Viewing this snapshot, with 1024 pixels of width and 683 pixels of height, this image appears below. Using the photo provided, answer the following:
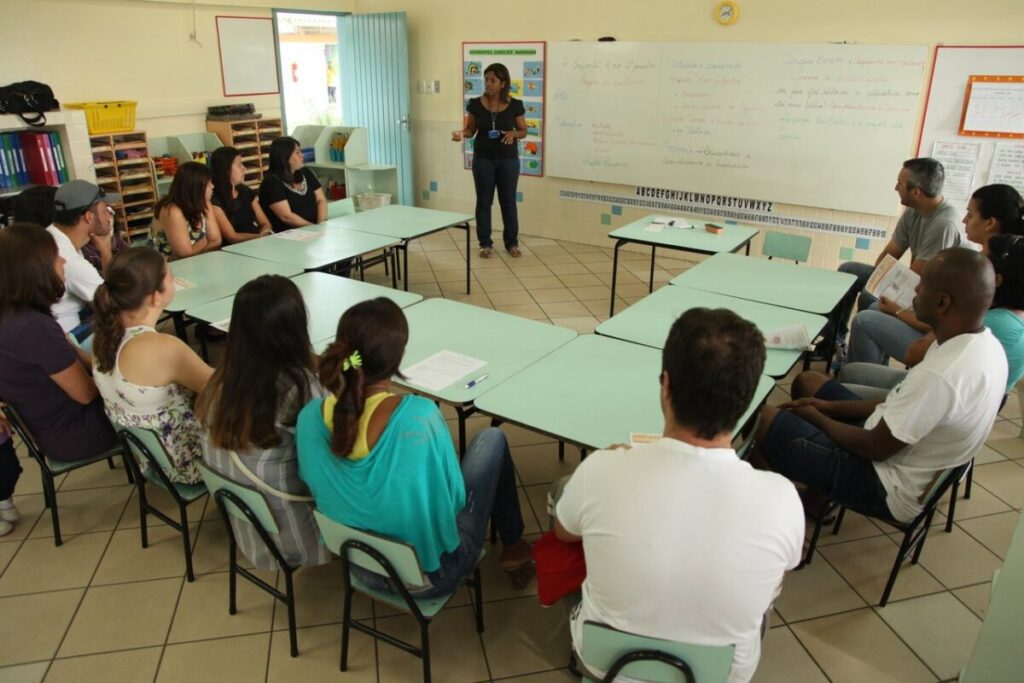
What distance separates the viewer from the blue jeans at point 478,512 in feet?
6.35

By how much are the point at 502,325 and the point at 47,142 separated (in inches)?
164

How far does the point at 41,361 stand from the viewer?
2.40 metres

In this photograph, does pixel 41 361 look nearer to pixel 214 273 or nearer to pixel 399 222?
pixel 214 273

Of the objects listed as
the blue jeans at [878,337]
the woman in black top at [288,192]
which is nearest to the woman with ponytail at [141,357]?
the woman in black top at [288,192]

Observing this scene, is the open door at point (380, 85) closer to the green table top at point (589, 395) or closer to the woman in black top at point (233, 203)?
the woman in black top at point (233, 203)

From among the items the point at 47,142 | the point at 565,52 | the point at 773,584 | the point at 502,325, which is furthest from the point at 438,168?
the point at 773,584

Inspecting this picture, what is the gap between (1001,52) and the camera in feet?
15.2

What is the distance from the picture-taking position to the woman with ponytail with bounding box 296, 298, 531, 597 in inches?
67.9

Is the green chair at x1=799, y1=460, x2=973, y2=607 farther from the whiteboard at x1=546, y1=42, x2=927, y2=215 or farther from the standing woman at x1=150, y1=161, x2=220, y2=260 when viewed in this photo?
the standing woman at x1=150, y1=161, x2=220, y2=260

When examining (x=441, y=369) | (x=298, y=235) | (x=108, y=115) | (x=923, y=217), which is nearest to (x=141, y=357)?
(x=441, y=369)

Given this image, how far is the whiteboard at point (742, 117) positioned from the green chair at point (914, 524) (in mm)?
3527

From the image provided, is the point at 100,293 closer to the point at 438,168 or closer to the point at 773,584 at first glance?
the point at 773,584

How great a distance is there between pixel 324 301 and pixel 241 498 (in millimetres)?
1481

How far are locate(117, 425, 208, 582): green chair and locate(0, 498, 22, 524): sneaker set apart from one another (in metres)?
0.64
